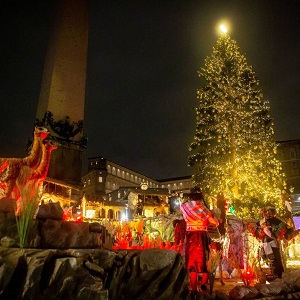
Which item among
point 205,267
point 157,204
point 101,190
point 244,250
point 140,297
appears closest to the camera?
point 140,297

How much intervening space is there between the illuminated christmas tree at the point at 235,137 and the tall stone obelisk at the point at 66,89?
994cm

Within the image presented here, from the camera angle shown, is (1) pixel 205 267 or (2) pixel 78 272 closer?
(2) pixel 78 272

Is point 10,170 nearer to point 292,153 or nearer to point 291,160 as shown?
point 291,160

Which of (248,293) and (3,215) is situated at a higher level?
(3,215)

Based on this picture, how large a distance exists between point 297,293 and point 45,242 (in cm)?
580

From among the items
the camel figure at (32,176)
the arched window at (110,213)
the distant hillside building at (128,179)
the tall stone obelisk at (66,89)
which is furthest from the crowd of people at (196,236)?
the arched window at (110,213)

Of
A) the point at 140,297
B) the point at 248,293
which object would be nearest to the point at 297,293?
the point at 248,293

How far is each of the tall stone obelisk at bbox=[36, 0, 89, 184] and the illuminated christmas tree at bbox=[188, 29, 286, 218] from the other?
9936 millimetres

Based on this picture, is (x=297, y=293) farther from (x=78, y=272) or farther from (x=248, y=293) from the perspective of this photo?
(x=78, y=272)

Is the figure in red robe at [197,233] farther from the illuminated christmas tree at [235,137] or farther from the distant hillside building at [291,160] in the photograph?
the distant hillside building at [291,160]

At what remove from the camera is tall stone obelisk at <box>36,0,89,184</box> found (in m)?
23.0

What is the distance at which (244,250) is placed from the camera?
1012 cm

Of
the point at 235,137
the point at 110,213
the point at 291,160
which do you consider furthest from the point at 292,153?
the point at 235,137

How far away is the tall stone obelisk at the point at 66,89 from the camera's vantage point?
23047 mm
